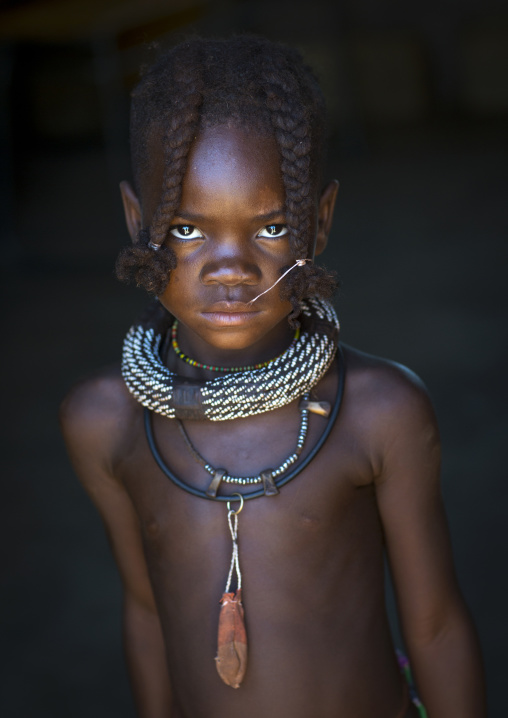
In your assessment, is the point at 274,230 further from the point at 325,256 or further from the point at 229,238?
the point at 325,256

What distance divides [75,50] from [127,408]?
592cm

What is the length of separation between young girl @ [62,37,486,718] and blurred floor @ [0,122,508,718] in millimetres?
1033

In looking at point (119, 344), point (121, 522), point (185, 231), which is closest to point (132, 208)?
point (185, 231)

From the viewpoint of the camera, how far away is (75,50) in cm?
684

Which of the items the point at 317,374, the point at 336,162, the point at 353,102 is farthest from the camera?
the point at 353,102

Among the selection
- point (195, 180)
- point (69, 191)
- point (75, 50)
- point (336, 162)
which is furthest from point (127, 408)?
point (75, 50)

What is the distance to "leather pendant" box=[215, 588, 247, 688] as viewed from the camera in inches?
54.4

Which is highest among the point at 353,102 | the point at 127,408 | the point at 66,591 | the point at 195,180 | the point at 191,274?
the point at 195,180

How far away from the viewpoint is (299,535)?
1.40 metres

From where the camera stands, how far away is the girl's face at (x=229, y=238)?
1.24 metres

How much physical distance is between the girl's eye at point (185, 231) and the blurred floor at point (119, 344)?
1.56 meters

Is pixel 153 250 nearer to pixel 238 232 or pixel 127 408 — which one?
pixel 238 232

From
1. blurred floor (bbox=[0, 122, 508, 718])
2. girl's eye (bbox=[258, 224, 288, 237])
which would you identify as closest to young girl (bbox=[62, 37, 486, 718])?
girl's eye (bbox=[258, 224, 288, 237])

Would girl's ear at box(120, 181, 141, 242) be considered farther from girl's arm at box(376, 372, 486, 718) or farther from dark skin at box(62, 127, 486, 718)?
girl's arm at box(376, 372, 486, 718)
